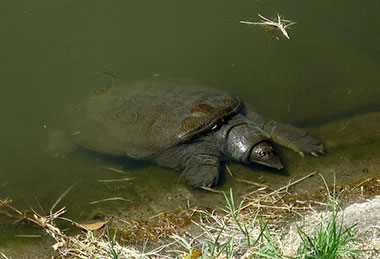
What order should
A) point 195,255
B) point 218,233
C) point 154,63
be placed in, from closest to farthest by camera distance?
point 195,255 → point 218,233 → point 154,63

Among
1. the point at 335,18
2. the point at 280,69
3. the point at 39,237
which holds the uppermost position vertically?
the point at 335,18

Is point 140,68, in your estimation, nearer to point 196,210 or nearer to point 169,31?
point 169,31

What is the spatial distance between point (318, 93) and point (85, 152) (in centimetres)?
233

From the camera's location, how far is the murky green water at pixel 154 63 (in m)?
4.18

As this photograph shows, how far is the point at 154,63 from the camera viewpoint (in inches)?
192

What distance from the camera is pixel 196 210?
3.32 m

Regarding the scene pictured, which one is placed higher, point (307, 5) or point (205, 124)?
point (307, 5)

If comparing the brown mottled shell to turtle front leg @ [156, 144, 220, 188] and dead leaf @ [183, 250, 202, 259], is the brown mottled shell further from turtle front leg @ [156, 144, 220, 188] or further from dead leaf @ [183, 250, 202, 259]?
dead leaf @ [183, 250, 202, 259]

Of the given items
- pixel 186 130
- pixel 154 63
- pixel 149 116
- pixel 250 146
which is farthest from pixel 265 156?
pixel 154 63

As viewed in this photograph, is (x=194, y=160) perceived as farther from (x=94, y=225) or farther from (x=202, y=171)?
(x=94, y=225)

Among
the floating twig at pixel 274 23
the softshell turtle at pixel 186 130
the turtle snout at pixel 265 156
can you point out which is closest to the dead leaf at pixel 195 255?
the softshell turtle at pixel 186 130

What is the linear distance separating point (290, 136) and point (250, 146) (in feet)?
1.26

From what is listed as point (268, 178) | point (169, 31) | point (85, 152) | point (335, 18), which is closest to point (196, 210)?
point (268, 178)

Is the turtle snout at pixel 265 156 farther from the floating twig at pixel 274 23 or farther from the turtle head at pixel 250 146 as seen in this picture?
the floating twig at pixel 274 23
